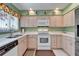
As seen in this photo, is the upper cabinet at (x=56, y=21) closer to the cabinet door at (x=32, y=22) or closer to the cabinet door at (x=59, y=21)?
the cabinet door at (x=59, y=21)

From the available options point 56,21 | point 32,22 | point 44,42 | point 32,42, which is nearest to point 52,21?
point 56,21

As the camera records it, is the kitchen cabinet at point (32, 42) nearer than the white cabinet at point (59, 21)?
Yes

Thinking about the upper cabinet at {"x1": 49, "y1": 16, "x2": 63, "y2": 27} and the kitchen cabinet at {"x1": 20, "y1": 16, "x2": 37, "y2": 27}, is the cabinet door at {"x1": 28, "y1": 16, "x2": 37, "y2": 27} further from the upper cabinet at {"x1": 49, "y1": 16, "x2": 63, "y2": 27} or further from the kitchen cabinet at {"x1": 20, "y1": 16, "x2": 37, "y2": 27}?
the upper cabinet at {"x1": 49, "y1": 16, "x2": 63, "y2": 27}

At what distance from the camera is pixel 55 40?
685 centimetres

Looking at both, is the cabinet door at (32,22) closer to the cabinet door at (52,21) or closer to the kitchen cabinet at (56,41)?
the cabinet door at (52,21)

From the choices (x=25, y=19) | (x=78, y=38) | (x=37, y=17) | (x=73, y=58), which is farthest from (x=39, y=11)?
(x=73, y=58)

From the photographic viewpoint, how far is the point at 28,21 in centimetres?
733

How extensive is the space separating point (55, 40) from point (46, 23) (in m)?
1.09

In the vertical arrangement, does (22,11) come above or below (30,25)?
above

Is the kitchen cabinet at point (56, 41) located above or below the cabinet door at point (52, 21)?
below

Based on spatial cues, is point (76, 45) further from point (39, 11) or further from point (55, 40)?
point (39, 11)

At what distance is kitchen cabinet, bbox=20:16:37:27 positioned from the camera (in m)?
7.29

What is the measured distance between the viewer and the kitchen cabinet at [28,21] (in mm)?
7293

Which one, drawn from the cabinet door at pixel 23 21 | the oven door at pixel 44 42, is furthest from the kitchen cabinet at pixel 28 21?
the oven door at pixel 44 42
